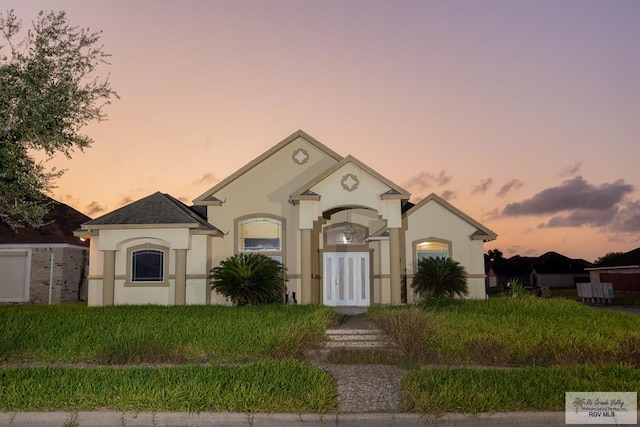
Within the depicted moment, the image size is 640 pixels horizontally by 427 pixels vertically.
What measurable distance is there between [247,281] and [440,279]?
273 inches

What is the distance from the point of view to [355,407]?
7.98 m

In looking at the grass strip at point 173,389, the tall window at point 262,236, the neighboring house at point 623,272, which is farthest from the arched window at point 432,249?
the neighboring house at point 623,272

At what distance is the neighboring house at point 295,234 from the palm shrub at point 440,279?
0.92 m

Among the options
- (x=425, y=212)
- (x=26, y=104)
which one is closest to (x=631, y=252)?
(x=425, y=212)

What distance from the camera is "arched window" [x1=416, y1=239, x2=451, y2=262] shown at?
21.7 metres

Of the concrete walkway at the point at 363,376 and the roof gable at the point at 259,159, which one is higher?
the roof gable at the point at 259,159

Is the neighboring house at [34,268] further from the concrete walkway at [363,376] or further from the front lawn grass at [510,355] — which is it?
the concrete walkway at [363,376]

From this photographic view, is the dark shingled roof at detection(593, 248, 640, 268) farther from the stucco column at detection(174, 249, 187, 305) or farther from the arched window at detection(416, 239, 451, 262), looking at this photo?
the stucco column at detection(174, 249, 187, 305)

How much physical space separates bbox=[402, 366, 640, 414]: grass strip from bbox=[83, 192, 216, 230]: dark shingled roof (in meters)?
13.0

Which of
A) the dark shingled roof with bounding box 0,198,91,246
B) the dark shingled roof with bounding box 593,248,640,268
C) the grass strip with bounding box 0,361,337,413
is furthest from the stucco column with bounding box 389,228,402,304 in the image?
the dark shingled roof with bounding box 593,248,640,268

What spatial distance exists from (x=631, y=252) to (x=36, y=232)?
145 feet

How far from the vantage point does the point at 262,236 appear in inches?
871

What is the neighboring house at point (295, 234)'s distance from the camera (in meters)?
20.0

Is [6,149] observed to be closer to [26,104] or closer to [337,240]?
[26,104]
